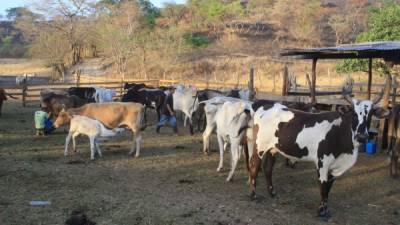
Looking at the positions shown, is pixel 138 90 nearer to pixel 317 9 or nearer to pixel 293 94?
pixel 293 94

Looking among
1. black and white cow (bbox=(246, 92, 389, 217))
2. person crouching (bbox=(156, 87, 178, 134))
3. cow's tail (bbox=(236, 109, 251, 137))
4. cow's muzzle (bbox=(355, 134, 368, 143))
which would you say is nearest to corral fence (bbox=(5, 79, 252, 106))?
person crouching (bbox=(156, 87, 178, 134))

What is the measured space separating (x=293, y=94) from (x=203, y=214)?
33.2 feet

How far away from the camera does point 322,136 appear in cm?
705

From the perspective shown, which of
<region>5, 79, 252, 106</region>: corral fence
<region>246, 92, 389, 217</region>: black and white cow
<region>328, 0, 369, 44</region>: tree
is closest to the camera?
<region>246, 92, 389, 217</region>: black and white cow

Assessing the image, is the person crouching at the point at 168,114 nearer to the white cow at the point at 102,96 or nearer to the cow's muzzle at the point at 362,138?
the white cow at the point at 102,96

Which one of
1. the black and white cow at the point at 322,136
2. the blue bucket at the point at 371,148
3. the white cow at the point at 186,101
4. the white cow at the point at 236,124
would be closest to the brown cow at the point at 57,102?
the white cow at the point at 186,101

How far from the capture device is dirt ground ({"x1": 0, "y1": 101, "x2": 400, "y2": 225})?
6.66 meters

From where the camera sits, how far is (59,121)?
11109 millimetres

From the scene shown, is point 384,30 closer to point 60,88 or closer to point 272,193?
point 60,88

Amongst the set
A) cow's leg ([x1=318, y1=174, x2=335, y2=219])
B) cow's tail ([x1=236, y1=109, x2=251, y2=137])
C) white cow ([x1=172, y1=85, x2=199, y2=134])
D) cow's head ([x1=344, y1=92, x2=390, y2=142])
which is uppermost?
cow's head ([x1=344, y1=92, x2=390, y2=142])

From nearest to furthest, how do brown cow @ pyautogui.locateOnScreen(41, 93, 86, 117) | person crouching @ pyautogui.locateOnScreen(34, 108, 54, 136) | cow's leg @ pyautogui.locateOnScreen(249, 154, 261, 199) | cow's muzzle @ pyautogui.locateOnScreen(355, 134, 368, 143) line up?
1. cow's muzzle @ pyautogui.locateOnScreen(355, 134, 368, 143)
2. cow's leg @ pyautogui.locateOnScreen(249, 154, 261, 199)
3. person crouching @ pyautogui.locateOnScreen(34, 108, 54, 136)
4. brown cow @ pyautogui.locateOnScreen(41, 93, 86, 117)

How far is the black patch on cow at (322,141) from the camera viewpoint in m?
7.00

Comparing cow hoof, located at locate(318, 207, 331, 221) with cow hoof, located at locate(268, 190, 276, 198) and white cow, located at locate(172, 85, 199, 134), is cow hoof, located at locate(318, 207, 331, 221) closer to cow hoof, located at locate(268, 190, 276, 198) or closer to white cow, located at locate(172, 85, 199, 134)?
cow hoof, located at locate(268, 190, 276, 198)

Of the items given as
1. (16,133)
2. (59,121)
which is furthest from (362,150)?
(16,133)
